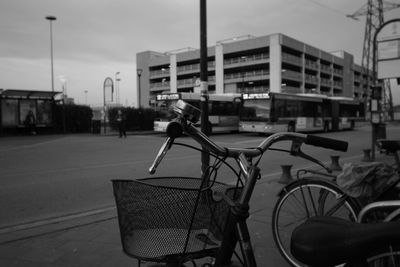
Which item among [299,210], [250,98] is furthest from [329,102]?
[299,210]

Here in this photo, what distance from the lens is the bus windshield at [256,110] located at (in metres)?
26.8

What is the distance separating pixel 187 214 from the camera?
2260 millimetres

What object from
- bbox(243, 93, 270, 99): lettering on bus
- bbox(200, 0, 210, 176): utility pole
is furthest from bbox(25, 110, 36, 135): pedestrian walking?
bbox(200, 0, 210, 176): utility pole

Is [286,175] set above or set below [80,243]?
above

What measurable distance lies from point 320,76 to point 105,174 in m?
89.0

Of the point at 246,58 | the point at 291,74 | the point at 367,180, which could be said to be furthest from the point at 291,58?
the point at 367,180

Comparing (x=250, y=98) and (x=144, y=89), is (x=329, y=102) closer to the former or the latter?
(x=250, y=98)

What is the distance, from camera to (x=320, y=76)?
9288cm

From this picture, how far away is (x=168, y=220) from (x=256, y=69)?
82000 millimetres

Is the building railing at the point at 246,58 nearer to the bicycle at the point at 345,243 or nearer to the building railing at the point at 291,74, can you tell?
the building railing at the point at 291,74

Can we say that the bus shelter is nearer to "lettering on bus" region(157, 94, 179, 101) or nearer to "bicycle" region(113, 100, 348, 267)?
"lettering on bus" region(157, 94, 179, 101)

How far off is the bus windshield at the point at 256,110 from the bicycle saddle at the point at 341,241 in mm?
25189

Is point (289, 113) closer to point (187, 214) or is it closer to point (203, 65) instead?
point (203, 65)

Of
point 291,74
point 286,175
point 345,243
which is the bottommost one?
point 286,175
